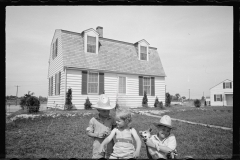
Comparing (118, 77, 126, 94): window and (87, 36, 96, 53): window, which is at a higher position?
(87, 36, 96, 53): window

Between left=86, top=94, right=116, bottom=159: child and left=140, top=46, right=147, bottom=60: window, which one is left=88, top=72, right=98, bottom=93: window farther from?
left=86, top=94, right=116, bottom=159: child

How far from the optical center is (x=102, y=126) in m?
2.96

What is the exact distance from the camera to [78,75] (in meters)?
13.5

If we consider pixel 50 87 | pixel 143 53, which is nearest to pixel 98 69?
pixel 143 53

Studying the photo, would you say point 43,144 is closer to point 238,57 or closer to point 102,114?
point 102,114

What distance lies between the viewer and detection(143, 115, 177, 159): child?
2.54 meters

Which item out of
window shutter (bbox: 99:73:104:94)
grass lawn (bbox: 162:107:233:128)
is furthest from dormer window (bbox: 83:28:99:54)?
grass lawn (bbox: 162:107:233:128)

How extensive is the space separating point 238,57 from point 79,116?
985 cm

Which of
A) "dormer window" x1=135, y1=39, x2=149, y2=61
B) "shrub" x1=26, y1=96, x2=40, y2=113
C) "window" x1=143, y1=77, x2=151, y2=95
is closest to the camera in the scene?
"shrub" x1=26, y1=96, x2=40, y2=113

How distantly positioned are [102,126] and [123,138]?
52 centimetres

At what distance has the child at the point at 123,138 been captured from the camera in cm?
253

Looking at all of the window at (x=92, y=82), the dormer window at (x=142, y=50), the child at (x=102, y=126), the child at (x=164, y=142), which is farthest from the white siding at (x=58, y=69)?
the child at (x=164, y=142)

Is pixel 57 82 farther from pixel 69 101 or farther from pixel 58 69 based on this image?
pixel 69 101
